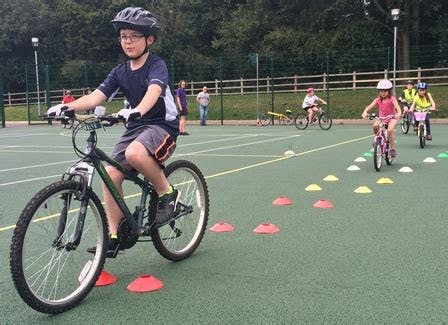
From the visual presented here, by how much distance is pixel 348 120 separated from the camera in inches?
1104

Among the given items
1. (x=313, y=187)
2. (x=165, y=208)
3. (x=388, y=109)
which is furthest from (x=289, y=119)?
(x=165, y=208)

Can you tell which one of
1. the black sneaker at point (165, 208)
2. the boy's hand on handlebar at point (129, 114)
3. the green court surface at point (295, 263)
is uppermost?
the boy's hand on handlebar at point (129, 114)

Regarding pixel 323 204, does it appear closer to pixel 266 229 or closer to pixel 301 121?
pixel 266 229

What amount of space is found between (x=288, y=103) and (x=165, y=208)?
29.1 meters

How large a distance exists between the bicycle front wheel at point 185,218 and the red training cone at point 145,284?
0.46m

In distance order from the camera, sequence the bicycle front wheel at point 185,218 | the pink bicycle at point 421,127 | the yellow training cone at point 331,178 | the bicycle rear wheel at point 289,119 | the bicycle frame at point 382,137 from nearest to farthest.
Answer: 1. the bicycle front wheel at point 185,218
2. the yellow training cone at point 331,178
3. the bicycle frame at point 382,137
4. the pink bicycle at point 421,127
5. the bicycle rear wheel at point 289,119

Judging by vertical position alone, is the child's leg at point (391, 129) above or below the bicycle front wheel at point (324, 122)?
above

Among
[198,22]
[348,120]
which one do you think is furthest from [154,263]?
[198,22]

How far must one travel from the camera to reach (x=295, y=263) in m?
4.46

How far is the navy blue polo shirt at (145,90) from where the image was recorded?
4.15m

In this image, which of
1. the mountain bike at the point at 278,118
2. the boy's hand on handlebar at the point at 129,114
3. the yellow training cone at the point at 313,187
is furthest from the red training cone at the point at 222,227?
the mountain bike at the point at 278,118

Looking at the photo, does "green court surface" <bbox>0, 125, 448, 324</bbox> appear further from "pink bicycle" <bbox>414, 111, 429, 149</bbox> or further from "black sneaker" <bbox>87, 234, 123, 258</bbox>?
"pink bicycle" <bbox>414, 111, 429, 149</bbox>

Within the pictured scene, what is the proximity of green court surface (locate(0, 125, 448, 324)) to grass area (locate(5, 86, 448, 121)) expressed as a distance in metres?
21.5

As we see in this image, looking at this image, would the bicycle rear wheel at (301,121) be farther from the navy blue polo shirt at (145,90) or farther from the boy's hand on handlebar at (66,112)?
the boy's hand on handlebar at (66,112)
